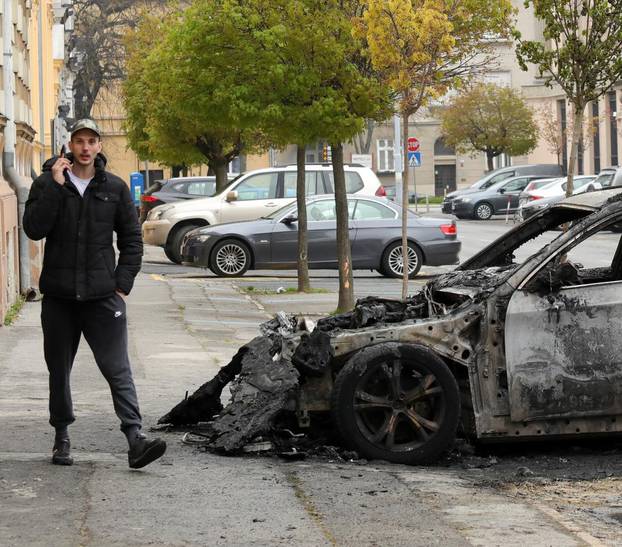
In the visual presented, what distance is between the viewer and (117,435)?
8.69 m

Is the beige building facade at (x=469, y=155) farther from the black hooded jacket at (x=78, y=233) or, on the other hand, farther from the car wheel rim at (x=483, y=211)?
the black hooded jacket at (x=78, y=233)

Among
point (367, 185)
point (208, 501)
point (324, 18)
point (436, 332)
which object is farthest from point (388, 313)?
point (367, 185)

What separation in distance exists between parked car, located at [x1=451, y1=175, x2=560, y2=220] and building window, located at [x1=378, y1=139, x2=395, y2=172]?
41.5 meters

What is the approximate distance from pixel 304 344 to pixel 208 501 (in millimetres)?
1577

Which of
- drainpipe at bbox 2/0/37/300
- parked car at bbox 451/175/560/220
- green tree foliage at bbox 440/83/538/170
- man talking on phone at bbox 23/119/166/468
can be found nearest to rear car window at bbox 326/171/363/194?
drainpipe at bbox 2/0/37/300

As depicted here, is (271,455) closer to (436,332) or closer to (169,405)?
(436,332)

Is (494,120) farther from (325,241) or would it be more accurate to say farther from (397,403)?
(397,403)

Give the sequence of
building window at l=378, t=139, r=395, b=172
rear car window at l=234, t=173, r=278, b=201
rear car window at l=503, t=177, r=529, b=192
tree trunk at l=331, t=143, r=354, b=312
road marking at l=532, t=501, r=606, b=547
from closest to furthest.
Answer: road marking at l=532, t=501, r=606, b=547 < tree trunk at l=331, t=143, r=354, b=312 < rear car window at l=234, t=173, r=278, b=201 < rear car window at l=503, t=177, r=529, b=192 < building window at l=378, t=139, r=395, b=172

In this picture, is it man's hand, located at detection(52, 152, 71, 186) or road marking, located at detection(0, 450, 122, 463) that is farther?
road marking, located at detection(0, 450, 122, 463)

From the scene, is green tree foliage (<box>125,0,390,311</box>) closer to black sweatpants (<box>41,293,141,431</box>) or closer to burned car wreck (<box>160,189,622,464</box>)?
burned car wreck (<box>160,189,622,464</box>)

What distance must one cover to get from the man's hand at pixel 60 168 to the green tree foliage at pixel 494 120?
66.6 metres

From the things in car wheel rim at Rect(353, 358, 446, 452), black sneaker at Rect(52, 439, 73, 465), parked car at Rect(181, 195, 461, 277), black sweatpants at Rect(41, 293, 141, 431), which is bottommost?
black sneaker at Rect(52, 439, 73, 465)

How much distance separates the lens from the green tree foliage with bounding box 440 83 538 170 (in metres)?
73.3

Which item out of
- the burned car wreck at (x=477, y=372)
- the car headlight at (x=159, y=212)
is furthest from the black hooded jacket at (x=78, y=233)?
the car headlight at (x=159, y=212)
